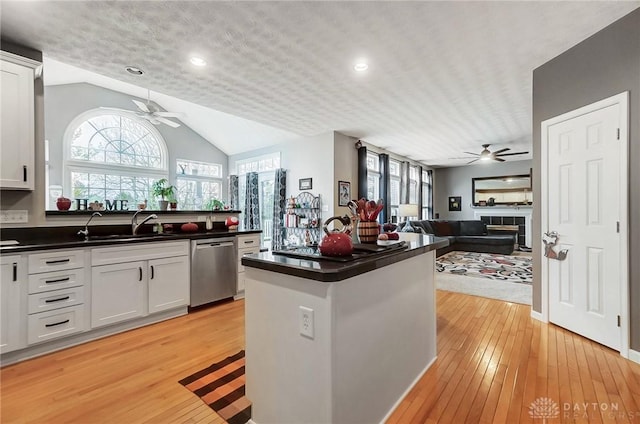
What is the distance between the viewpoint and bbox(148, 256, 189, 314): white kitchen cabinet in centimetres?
288

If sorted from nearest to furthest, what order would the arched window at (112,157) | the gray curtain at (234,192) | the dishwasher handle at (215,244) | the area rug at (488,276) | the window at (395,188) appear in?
the dishwasher handle at (215,244) < the area rug at (488,276) < the arched window at (112,157) < the gray curtain at (234,192) < the window at (395,188)

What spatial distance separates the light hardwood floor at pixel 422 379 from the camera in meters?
1.62

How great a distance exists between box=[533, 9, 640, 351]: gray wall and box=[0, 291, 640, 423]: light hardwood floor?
24.4 inches

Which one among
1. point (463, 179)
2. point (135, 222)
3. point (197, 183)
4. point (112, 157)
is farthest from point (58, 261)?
point (463, 179)

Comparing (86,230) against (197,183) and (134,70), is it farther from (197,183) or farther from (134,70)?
(197,183)

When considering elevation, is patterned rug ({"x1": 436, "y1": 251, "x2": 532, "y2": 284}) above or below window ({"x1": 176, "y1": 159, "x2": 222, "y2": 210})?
below

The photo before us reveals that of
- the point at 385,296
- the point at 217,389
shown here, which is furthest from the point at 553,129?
the point at 217,389

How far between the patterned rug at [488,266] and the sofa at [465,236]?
0.83ft

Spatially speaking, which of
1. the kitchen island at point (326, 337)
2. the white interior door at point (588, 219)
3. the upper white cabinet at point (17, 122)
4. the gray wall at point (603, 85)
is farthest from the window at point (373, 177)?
the upper white cabinet at point (17, 122)

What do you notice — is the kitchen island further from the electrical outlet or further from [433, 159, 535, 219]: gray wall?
[433, 159, 535, 219]: gray wall

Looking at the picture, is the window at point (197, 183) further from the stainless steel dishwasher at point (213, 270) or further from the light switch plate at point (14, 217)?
the light switch plate at point (14, 217)

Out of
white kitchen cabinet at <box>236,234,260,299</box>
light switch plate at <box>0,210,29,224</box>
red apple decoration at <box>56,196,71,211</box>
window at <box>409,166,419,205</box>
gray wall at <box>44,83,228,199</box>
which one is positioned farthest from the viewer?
window at <box>409,166,419,205</box>

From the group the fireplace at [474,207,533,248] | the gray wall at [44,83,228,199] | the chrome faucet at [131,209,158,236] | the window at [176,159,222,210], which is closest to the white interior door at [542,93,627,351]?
the chrome faucet at [131,209,158,236]

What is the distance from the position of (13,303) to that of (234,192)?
570cm
